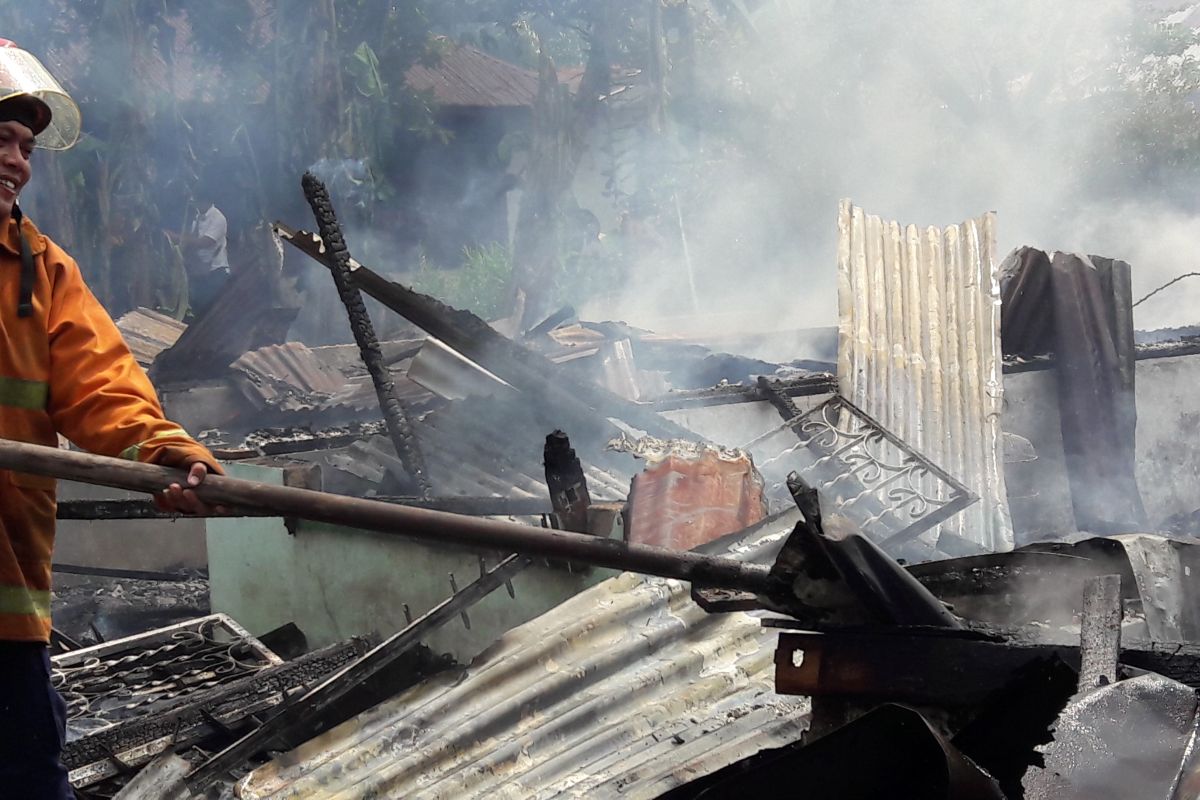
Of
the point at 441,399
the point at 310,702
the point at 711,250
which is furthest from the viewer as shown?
the point at 711,250

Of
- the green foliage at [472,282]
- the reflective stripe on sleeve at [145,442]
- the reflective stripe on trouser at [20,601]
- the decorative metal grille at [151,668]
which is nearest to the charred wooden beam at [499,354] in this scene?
the decorative metal grille at [151,668]

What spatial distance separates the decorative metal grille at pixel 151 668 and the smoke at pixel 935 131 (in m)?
18.6

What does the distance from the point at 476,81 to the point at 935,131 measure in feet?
36.5

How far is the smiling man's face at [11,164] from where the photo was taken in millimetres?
2820

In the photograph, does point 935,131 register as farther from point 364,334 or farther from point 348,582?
point 348,582

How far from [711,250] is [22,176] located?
2384 cm

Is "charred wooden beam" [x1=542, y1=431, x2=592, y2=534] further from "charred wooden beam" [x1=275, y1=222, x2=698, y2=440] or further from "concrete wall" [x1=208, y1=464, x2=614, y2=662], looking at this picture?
"charred wooden beam" [x1=275, y1=222, x2=698, y2=440]

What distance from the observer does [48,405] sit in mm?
2938

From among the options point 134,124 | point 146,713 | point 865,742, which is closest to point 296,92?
point 134,124

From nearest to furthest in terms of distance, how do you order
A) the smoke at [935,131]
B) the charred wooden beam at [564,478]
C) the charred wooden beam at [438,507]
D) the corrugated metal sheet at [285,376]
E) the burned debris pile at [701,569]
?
the burned debris pile at [701,569]
the charred wooden beam at [564,478]
the charred wooden beam at [438,507]
the corrugated metal sheet at [285,376]
the smoke at [935,131]

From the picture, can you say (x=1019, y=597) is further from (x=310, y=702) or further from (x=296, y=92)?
(x=296, y=92)

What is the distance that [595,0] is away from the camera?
2008 cm

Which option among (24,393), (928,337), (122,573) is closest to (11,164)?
(24,393)

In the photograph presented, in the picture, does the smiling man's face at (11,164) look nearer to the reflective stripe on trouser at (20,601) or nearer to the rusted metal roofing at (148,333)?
the reflective stripe on trouser at (20,601)
